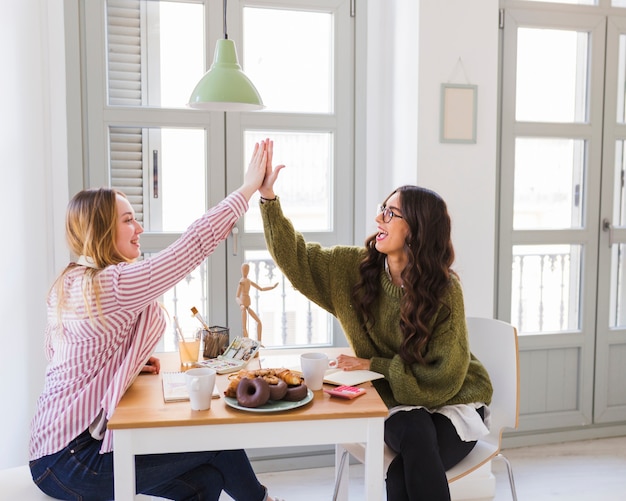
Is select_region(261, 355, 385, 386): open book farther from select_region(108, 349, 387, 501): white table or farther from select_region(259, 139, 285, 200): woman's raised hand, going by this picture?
select_region(259, 139, 285, 200): woman's raised hand

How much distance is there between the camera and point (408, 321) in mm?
1847

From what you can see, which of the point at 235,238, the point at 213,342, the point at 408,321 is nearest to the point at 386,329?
the point at 408,321

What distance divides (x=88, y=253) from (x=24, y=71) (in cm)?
105

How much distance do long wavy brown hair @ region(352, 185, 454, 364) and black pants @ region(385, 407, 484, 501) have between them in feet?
0.59

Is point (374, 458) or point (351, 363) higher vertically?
point (351, 363)

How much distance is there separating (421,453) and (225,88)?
45.1 inches

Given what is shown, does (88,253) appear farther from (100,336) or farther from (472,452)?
(472,452)

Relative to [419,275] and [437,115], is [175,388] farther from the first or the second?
[437,115]

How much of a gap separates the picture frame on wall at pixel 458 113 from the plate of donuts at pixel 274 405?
1.43m

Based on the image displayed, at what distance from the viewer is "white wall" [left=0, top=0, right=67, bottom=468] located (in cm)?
212

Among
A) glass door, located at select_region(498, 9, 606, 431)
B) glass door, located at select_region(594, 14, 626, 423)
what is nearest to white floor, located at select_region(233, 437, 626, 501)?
glass door, located at select_region(498, 9, 606, 431)

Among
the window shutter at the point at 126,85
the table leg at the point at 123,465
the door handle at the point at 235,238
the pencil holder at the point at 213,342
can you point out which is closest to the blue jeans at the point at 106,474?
the table leg at the point at 123,465

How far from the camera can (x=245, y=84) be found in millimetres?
1813

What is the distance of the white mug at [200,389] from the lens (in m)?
1.40
